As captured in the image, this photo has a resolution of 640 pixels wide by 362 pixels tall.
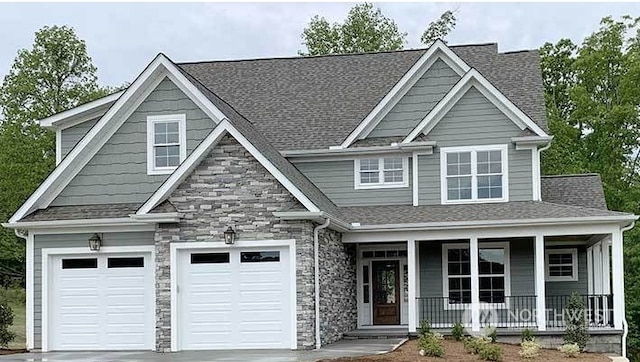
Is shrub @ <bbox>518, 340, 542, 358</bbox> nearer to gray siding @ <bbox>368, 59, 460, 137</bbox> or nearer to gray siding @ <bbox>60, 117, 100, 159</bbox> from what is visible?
gray siding @ <bbox>368, 59, 460, 137</bbox>

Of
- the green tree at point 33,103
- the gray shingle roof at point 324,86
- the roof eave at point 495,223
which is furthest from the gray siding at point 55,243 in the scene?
the green tree at point 33,103

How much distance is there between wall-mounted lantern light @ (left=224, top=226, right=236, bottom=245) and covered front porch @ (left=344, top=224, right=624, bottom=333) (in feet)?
12.7

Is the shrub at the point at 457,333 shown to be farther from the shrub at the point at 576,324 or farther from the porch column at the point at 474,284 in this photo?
the shrub at the point at 576,324

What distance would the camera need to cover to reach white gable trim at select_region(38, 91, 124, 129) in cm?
2425

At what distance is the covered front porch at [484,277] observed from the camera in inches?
894

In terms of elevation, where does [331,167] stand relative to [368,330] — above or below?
above

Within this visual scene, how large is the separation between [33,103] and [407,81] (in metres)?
20.4

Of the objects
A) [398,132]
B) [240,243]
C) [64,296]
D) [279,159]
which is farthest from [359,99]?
[64,296]

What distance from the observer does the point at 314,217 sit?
1992 centimetres

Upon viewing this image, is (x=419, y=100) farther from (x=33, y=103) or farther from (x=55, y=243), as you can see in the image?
(x=33, y=103)

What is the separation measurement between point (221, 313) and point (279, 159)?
161 inches

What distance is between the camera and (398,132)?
25.2m

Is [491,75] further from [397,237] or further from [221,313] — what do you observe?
[221,313]

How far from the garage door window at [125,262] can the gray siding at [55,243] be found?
0.40 metres
